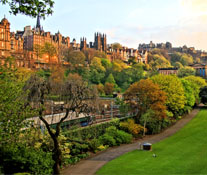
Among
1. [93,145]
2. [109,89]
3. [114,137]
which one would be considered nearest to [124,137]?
[114,137]

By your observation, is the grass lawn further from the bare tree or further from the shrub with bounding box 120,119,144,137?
the bare tree

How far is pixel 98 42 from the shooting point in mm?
125562

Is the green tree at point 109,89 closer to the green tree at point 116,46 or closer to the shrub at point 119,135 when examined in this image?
the shrub at point 119,135

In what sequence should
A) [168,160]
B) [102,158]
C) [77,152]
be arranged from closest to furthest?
[168,160] → [102,158] → [77,152]

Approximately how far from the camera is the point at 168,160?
771 inches

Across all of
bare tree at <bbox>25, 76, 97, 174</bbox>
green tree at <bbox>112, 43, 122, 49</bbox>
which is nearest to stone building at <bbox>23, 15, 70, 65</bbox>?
green tree at <bbox>112, 43, 122, 49</bbox>

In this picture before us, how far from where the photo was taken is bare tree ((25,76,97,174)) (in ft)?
44.8

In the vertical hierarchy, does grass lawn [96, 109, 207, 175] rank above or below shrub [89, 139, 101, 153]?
below

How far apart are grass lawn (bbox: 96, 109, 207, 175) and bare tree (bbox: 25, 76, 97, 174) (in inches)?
187

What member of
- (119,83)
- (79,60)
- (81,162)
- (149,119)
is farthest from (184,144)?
(79,60)

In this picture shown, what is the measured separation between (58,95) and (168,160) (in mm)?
9753

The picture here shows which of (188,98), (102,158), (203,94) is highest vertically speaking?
(203,94)

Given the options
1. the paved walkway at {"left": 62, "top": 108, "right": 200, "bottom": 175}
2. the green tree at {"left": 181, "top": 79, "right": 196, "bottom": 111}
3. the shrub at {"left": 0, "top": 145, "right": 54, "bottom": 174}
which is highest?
the green tree at {"left": 181, "top": 79, "right": 196, "bottom": 111}

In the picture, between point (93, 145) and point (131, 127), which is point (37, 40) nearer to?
point (131, 127)
